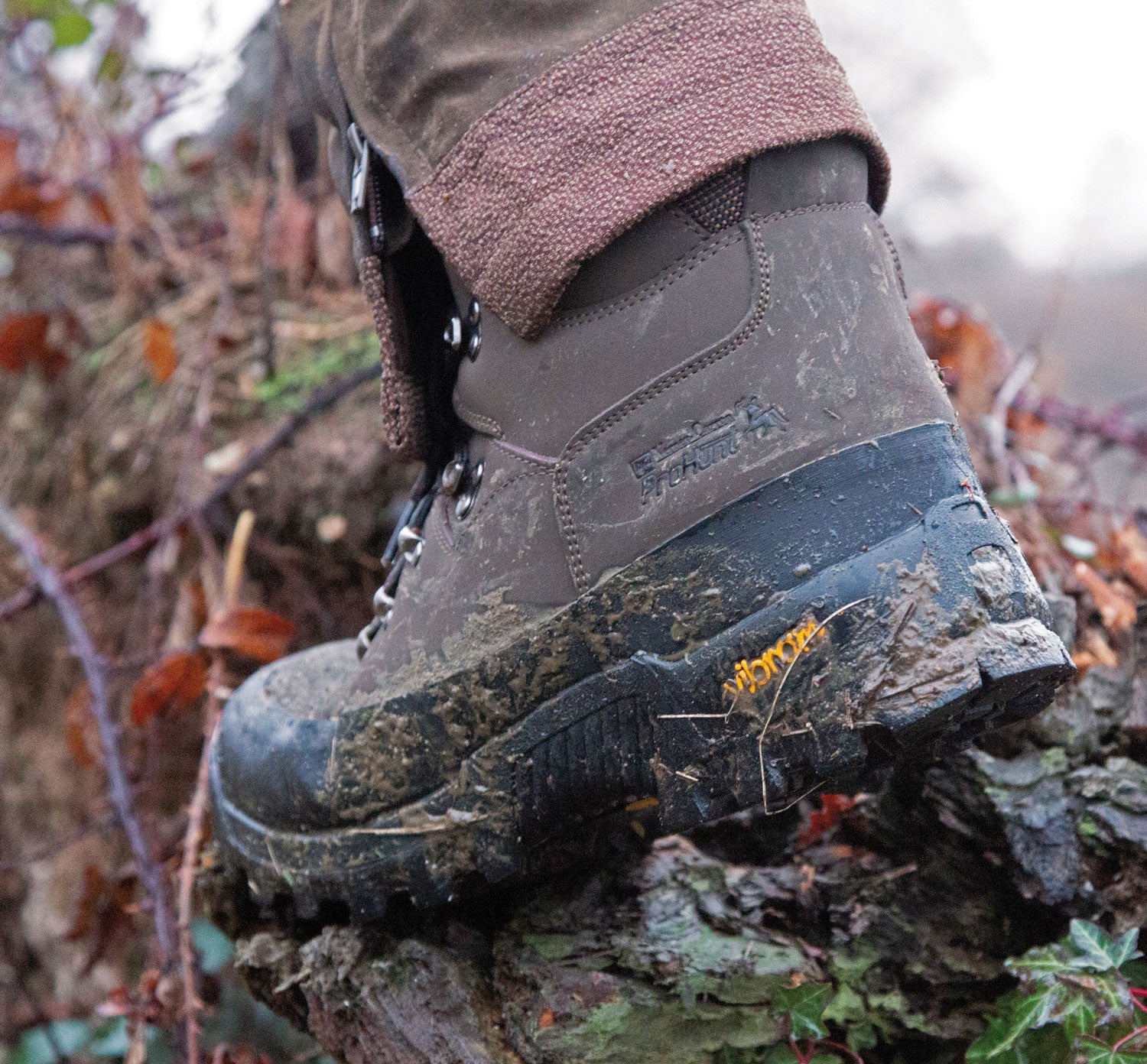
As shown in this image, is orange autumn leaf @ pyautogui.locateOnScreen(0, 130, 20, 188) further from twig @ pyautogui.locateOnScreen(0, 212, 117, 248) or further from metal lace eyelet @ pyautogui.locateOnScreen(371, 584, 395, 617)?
metal lace eyelet @ pyautogui.locateOnScreen(371, 584, 395, 617)

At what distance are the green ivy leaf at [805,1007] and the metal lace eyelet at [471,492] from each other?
1.87ft

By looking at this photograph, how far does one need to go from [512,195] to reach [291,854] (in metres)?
0.74

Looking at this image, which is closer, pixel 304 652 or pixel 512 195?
pixel 512 195

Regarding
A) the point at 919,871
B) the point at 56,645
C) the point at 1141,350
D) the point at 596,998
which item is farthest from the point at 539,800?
the point at 1141,350

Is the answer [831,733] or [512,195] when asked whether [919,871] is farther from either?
[512,195]

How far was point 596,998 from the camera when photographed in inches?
39.9

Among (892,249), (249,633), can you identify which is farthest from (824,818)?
(249,633)

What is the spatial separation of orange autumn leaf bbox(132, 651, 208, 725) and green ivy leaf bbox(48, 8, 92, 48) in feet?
6.20

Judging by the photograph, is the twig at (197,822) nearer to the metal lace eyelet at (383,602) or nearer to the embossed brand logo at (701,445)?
the metal lace eyelet at (383,602)

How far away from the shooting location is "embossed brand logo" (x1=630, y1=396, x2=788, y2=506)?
0.89 metres

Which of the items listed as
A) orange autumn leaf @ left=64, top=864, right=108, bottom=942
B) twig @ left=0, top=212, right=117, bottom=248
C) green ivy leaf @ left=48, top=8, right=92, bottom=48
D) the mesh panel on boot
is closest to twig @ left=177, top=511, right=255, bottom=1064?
orange autumn leaf @ left=64, top=864, right=108, bottom=942

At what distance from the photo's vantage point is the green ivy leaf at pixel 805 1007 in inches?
36.8

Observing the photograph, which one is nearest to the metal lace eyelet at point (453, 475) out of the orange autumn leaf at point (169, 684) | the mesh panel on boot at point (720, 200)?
the mesh panel on boot at point (720, 200)

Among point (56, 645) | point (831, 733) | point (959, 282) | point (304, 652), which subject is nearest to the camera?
point (831, 733)
